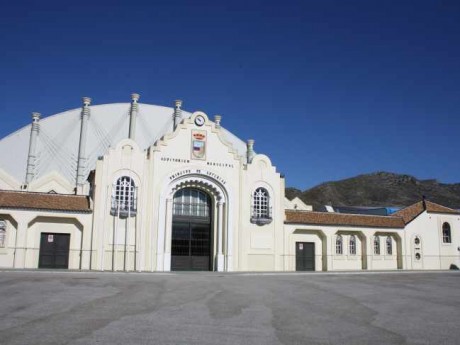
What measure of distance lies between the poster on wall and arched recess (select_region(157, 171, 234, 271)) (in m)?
1.34

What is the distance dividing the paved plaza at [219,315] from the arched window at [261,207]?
1635cm

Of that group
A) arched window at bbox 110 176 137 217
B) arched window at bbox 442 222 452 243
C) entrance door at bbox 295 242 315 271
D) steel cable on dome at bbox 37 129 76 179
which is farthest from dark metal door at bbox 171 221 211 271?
arched window at bbox 442 222 452 243

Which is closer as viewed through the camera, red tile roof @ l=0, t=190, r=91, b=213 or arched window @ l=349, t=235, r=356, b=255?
red tile roof @ l=0, t=190, r=91, b=213

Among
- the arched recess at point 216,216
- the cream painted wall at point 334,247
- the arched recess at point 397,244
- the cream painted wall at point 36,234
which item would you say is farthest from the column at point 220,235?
the arched recess at point 397,244

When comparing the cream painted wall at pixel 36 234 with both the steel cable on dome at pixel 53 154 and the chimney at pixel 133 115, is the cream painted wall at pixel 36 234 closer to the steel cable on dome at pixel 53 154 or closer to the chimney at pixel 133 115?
the steel cable on dome at pixel 53 154

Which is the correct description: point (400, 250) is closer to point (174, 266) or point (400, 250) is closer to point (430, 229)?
point (430, 229)

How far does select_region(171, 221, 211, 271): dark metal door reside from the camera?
115 ft

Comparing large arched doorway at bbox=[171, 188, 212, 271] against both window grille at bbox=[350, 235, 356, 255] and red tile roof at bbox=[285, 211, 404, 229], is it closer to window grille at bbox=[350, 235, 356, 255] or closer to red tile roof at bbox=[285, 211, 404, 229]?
red tile roof at bbox=[285, 211, 404, 229]

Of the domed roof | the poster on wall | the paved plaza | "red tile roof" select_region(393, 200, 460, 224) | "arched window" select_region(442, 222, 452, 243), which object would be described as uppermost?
the domed roof

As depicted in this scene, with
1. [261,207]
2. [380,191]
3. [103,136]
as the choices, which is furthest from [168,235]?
[380,191]

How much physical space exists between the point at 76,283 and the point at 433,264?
33.1 m

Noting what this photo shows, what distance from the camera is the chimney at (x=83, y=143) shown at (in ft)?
149

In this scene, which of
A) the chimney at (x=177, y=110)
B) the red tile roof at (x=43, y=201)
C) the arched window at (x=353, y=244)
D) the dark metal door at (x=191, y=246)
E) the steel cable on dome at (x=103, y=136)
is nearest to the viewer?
the red tile roof at (x=43, y=201)

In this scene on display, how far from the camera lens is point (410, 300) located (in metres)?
17.0
